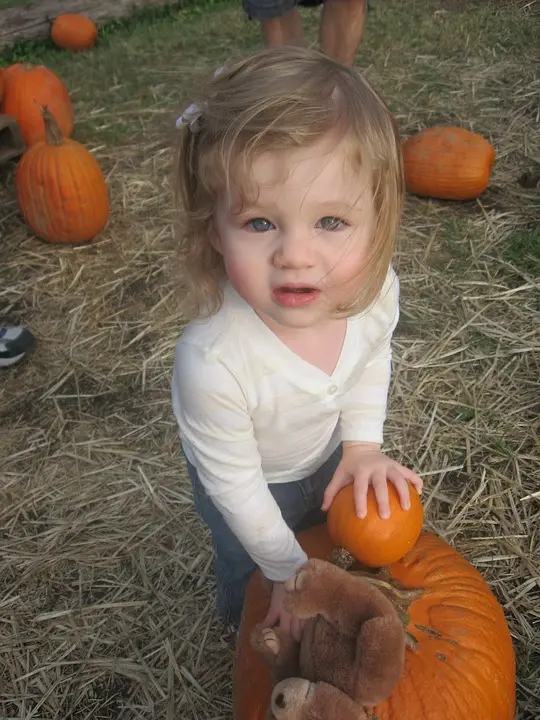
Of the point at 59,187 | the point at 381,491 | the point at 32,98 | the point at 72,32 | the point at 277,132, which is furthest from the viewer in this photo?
the point at 72,32

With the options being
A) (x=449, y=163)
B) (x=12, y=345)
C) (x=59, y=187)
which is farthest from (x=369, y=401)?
(x=59, y=187)

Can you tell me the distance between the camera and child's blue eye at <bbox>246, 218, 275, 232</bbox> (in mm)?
1297

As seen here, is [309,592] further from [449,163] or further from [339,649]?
[449,163]

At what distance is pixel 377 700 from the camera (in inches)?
45.2

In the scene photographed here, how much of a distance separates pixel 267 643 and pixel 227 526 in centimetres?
54

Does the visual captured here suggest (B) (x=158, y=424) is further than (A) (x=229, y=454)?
Yes

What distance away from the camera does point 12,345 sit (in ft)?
10.4

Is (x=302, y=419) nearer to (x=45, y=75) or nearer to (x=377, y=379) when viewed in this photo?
(x=377, y=379)

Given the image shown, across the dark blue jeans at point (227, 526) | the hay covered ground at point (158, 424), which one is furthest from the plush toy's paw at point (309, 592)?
the hay covered ground at point (158, 424)

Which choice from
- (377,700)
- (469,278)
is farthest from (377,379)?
(469,278)

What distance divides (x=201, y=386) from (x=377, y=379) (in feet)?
1.90

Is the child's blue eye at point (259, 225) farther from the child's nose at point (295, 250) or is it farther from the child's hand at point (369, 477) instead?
the child's hand at point (369, 477)

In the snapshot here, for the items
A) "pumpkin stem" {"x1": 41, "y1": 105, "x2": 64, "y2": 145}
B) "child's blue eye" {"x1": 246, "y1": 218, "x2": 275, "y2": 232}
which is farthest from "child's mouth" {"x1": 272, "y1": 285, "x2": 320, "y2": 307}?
"pumpkin stem" {"x1": 41, "y1": 105, "x2": 64, "y2": 145}

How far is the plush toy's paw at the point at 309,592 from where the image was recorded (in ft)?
3.92
